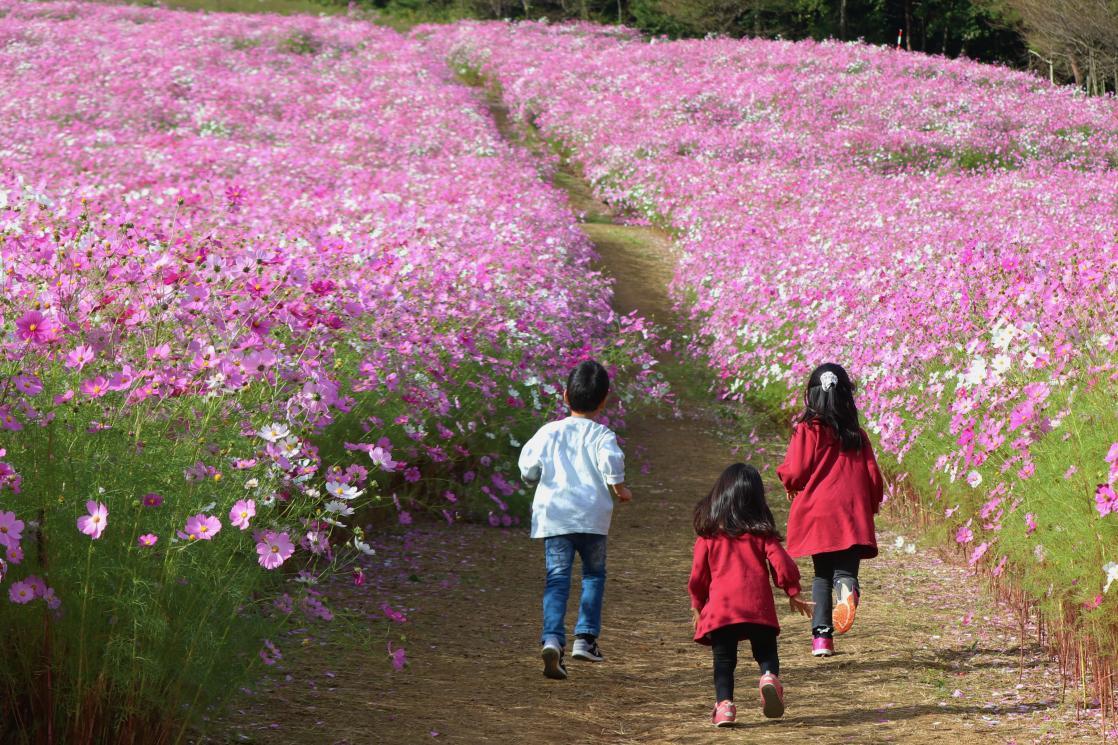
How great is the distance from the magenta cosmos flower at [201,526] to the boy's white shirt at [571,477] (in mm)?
2074

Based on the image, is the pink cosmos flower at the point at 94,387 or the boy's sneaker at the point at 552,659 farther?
the boy's sneaker at the point at 552,659

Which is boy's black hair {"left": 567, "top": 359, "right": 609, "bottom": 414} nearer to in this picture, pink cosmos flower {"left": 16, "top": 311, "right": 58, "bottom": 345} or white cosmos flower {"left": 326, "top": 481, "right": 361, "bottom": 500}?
white cosmos flower {"left": 326, "top": 481, "right": 361, "bottom": 500}

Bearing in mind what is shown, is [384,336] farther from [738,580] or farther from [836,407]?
[738,580]

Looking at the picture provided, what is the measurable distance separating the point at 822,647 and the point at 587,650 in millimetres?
1090

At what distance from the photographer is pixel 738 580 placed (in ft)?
15.7

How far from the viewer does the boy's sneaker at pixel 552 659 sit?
5.05 metres

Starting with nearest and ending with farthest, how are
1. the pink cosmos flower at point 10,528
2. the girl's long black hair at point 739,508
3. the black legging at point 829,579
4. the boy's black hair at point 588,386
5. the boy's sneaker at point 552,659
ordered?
the pink cosmos flower at point 10,528 < the girl's long black hair at point 739,508 < the boy's sneaker at point 552,659 < the boy's black hair at point 588,386 < the black legging at point 829,579

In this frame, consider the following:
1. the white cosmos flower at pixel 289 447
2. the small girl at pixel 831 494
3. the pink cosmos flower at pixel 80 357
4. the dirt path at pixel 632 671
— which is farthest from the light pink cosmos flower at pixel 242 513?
the small girl at pixel 831 494

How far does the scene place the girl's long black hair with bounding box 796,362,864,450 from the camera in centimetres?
570

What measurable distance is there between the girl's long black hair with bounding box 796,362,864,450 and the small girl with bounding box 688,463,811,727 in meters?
0.96

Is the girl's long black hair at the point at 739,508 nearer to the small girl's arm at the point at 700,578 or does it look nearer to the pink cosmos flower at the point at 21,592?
the small girl's arm at the point at 700,578

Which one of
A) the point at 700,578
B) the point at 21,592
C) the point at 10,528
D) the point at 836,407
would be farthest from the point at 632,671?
the point at 10,528

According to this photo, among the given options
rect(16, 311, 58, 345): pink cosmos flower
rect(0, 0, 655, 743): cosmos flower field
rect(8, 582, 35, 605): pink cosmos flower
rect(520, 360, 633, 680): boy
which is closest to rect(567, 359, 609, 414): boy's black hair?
rect(520, 360, 633, 680): boy

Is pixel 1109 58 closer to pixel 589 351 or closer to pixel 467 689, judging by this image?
pixel 589 351
